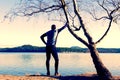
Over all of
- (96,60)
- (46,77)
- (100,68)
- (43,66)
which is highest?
(96,60)

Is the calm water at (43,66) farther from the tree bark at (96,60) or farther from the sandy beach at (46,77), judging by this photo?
the sandy beach at (46,77)

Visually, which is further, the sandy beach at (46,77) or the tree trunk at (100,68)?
the tree trunk at (100,68)

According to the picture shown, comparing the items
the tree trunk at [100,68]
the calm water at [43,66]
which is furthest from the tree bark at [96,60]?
the calm water at [43,66]

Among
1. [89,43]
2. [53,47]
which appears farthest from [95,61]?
[53,47]

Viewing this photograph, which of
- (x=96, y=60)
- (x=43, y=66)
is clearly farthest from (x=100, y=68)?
(x=43, y=66)

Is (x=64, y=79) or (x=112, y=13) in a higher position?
(x=112, y=13)

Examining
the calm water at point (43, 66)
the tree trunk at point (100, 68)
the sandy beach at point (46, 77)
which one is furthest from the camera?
the calm water at point (43, 66)

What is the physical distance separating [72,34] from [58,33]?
126 centimetres

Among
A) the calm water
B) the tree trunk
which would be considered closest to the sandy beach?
the tree trunk

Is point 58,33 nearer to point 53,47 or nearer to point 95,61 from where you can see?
point 53,47

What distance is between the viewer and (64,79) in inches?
743

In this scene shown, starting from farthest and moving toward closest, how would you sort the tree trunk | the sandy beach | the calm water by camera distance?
1. the calm water
2. the tree trunk
3. the sandy beach

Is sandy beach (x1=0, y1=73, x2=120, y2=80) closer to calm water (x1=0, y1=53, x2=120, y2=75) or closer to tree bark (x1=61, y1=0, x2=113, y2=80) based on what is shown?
tree bark (x1=61, y1=0, x2=113, y2=80)

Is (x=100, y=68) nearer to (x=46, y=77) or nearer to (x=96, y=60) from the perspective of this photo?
(x=96, y=60)
